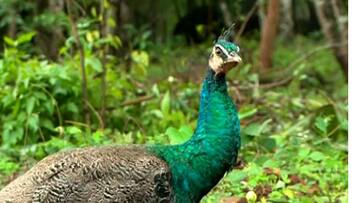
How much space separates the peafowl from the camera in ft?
13.2

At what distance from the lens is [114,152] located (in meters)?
4.25

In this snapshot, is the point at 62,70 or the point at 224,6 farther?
the point at 224,6

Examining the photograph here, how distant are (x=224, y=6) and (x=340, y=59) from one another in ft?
22.0

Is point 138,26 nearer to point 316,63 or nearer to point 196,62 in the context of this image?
point 316,63

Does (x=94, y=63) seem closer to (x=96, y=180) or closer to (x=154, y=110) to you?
(x=154, y=110)

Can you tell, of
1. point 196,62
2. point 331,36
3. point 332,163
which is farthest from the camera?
point 196,62

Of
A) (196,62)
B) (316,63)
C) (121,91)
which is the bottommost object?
(316,63)

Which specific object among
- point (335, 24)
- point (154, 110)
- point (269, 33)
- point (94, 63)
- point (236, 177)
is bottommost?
point (269, 33)

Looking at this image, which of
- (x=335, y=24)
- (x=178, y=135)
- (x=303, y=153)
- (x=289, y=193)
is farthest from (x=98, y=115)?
(x=335, y=24)

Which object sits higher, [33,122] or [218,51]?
[218,51]

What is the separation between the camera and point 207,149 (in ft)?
14.3

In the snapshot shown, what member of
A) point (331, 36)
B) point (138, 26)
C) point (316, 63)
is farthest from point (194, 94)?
point (138, 26)

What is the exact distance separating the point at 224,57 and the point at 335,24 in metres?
5.87

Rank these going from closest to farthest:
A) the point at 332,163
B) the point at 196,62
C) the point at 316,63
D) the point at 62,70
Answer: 1. the point at 332,163
2. the point at 62,70
3. the point at 196,62
4. the point at 316,63
